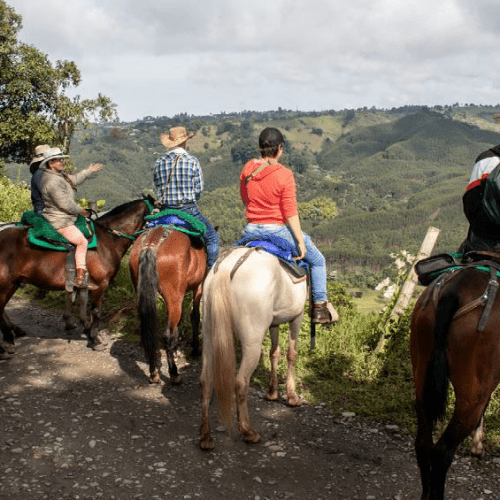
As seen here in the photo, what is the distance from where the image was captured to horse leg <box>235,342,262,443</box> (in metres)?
5.31

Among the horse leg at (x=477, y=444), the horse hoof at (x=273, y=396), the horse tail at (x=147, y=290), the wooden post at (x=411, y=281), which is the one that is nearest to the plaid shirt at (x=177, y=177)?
the horse tail at (x=147, y=290)

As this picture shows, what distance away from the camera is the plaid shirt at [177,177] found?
7.21m

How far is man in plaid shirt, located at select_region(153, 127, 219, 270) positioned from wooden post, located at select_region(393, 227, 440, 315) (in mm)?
3044

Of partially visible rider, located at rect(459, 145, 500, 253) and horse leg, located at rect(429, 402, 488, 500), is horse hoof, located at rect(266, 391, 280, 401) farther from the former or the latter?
partially visible rider, located at rect(459, 145, 500, 253)

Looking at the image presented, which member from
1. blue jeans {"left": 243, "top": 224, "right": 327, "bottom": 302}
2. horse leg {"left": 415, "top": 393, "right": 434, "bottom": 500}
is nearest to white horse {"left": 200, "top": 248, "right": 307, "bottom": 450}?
blue jeans {"left": 243, "top": 224, "right": 327, "bottom": 302}

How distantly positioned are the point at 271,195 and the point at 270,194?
2 cm

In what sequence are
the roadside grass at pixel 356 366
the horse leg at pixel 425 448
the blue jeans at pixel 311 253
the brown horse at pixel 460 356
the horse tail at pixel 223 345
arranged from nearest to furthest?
the brown horse at pixel 460 356 → the horse leg at pixel 425 448 → the horse tail at pixel 223 345 → the blue jeans at pixel 311 253 → the roadside grass at pixel 356 366

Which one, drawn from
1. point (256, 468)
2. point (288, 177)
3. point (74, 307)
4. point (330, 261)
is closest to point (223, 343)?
point (256, 468)

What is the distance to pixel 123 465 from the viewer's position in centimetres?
498

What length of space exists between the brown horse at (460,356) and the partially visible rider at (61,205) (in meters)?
5.25

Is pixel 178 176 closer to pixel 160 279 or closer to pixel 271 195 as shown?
pixel 160 279

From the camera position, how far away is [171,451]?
17.4 feet

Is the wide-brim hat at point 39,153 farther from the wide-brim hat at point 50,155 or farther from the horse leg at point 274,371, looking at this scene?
the horse leg at point 274,371

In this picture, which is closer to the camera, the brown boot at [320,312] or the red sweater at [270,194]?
the red sweater at [270,194]
